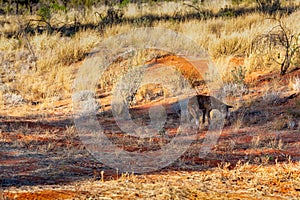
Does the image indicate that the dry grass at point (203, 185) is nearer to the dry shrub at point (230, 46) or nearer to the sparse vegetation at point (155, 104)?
the sparse vegetation at point (155, 104)

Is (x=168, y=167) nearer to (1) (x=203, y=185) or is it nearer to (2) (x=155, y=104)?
(1) (x=203, y=185)

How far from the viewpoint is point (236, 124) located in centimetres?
853

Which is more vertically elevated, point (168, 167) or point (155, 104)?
point (168, 167)

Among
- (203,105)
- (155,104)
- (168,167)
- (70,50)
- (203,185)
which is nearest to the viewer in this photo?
(203,185)

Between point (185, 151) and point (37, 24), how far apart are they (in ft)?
40.5

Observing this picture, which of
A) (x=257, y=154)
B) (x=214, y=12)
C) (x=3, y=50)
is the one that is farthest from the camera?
(x=214, y=12)

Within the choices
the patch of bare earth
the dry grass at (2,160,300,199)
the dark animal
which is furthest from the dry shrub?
the dry grass at (2,160,300,199)

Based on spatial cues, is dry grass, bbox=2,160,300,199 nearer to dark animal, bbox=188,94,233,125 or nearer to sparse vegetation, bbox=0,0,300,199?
sparse vegetation, bbox=0,0,300,199

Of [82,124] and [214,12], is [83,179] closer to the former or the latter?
[82,124]

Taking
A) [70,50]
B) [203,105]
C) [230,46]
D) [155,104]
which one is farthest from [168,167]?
[70,50]

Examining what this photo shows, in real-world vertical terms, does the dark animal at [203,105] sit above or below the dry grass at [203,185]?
below

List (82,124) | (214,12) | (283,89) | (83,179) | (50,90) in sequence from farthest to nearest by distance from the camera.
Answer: (214,12), (50,90), (283,89), (82,124), (83,179)

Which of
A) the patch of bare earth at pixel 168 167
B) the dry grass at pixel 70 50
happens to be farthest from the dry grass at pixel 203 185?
the dry grass at pixel 70 50

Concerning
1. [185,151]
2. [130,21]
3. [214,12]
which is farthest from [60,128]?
[214,12]
